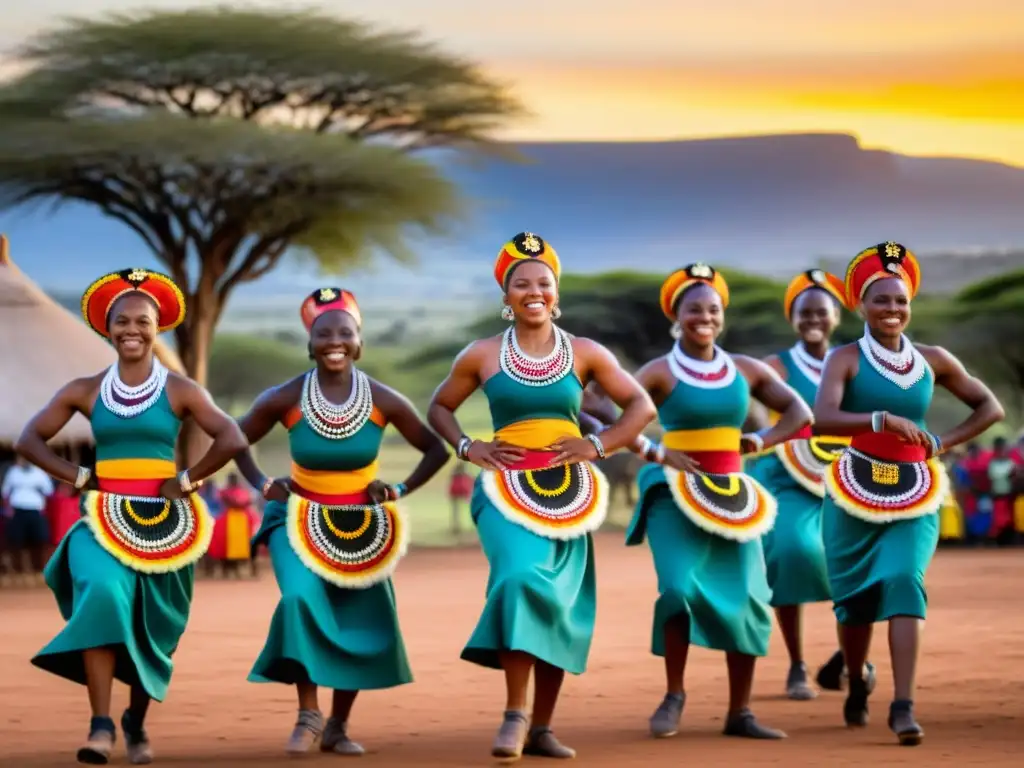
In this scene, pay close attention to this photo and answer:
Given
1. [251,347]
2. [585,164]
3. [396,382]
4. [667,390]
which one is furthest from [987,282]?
[585,164]

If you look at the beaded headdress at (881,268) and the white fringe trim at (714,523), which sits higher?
the beaded headdress at (881,268)

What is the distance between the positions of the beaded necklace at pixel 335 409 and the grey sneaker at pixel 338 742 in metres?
1.27

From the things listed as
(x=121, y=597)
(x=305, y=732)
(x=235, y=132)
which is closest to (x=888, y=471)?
(x=305, y=732)

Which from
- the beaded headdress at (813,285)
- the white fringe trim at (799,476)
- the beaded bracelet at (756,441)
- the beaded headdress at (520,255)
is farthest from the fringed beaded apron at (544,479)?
the beaded headdress at (813,285)

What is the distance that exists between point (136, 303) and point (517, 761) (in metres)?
2.57

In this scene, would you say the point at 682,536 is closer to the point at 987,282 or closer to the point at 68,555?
the point at 68,555

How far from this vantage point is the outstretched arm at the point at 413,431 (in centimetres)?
948

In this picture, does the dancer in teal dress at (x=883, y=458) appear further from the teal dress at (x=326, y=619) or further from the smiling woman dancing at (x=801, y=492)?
the teal dress at (x=326, y=619)

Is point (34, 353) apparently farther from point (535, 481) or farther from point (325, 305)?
point (535, 481)

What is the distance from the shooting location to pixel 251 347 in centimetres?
5647

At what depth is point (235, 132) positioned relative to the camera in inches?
1299

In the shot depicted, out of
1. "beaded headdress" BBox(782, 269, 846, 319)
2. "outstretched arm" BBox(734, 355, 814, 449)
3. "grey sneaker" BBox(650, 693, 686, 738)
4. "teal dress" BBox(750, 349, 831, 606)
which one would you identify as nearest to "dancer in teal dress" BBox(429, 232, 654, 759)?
"grey sneaker" BBox(650, 693, 686, 738)

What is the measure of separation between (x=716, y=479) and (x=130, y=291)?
2.83 metres

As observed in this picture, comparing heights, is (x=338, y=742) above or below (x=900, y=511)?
→ below
